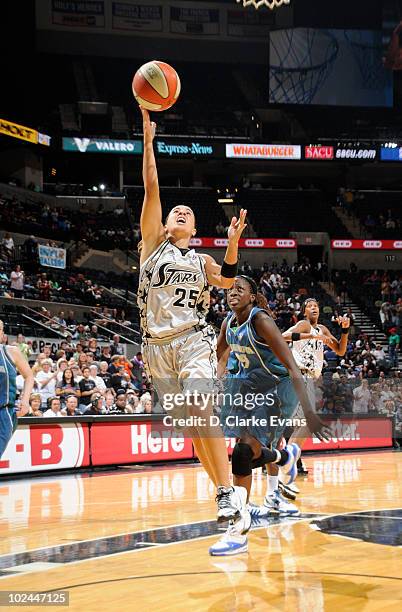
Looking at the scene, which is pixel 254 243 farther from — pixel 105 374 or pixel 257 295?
pixel 257 295

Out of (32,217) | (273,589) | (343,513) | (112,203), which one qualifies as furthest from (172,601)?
(112,203)

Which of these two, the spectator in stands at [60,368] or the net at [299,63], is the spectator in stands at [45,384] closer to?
the spectator in stands at [60,368]

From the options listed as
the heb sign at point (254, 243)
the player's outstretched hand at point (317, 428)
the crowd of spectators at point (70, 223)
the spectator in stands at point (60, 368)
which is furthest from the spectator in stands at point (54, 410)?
the heb sign at point (254, 243)

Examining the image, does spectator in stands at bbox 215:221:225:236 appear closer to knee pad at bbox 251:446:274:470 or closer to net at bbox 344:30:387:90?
net at bbox 344:30:387:90

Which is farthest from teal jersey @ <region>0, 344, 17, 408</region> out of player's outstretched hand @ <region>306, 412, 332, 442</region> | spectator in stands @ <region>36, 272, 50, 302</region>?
spectator in stands @ <region>36, 272, 50, 302</region>

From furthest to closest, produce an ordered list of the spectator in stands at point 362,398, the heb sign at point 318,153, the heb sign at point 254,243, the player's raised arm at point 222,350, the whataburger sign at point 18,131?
the heb sign at point 318,153 < the heb sign at point 254,243 < the whataburger sign at point 18,131 < the spectator in stands at point 362,398 < the player's raised arm at point 222,350

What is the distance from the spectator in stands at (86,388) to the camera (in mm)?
13868

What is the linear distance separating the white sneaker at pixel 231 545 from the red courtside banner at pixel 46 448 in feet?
21.6

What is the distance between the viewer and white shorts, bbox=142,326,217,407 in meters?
5.52

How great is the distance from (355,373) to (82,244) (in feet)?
42.4

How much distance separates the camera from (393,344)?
27078 millimetres

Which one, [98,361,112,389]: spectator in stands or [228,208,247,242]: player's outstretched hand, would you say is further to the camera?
[98,361,112,389]: spectator in stands

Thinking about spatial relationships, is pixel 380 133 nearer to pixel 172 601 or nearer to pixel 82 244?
pixel 82 244

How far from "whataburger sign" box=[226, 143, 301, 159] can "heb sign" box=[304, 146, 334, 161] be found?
2.18ft
